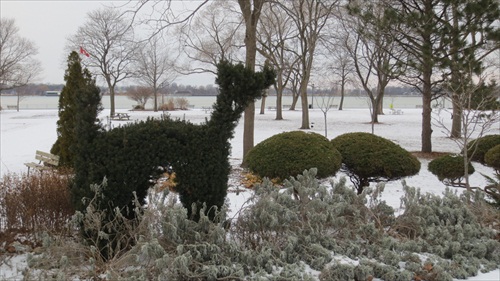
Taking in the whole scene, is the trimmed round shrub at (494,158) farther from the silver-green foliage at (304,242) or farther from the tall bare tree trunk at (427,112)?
the silver-green foliage at (304,242)

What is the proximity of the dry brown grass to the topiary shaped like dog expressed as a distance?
73 centimetres

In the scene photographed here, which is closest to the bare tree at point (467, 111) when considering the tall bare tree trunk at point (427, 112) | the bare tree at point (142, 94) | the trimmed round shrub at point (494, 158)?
the trimmed round shrub at point (494, 158)

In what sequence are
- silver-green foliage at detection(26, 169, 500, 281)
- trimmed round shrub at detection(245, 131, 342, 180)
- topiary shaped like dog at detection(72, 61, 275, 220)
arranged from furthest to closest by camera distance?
1. trimmed round shrub at detection(245, 131, 342, 180)
2. topiary shaped like dog at detection(72, 61, 275, 220)
3. silver-green foliage at detection(26, 169, 500, 281)

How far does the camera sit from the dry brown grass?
475cm

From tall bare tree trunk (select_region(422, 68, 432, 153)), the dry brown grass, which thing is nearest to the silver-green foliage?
the dry brown grass

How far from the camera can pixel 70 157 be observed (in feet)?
35.6

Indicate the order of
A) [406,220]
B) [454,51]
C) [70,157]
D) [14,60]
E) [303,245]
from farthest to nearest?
Result: [14,60]
[454,51]
[70,157]
[406,220]
[303,245]

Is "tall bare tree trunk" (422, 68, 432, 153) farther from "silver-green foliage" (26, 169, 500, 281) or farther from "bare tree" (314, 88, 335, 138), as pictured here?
"silver-green foliage" (26, 169, 500, 281)

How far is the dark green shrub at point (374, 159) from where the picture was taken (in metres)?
7.32

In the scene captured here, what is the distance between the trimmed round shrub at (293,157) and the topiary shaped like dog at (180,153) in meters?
2.48

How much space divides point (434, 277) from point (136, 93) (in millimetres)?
51042

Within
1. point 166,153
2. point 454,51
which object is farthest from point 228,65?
point 454,51

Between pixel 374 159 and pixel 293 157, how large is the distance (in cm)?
149

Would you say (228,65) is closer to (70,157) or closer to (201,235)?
(201,235)
